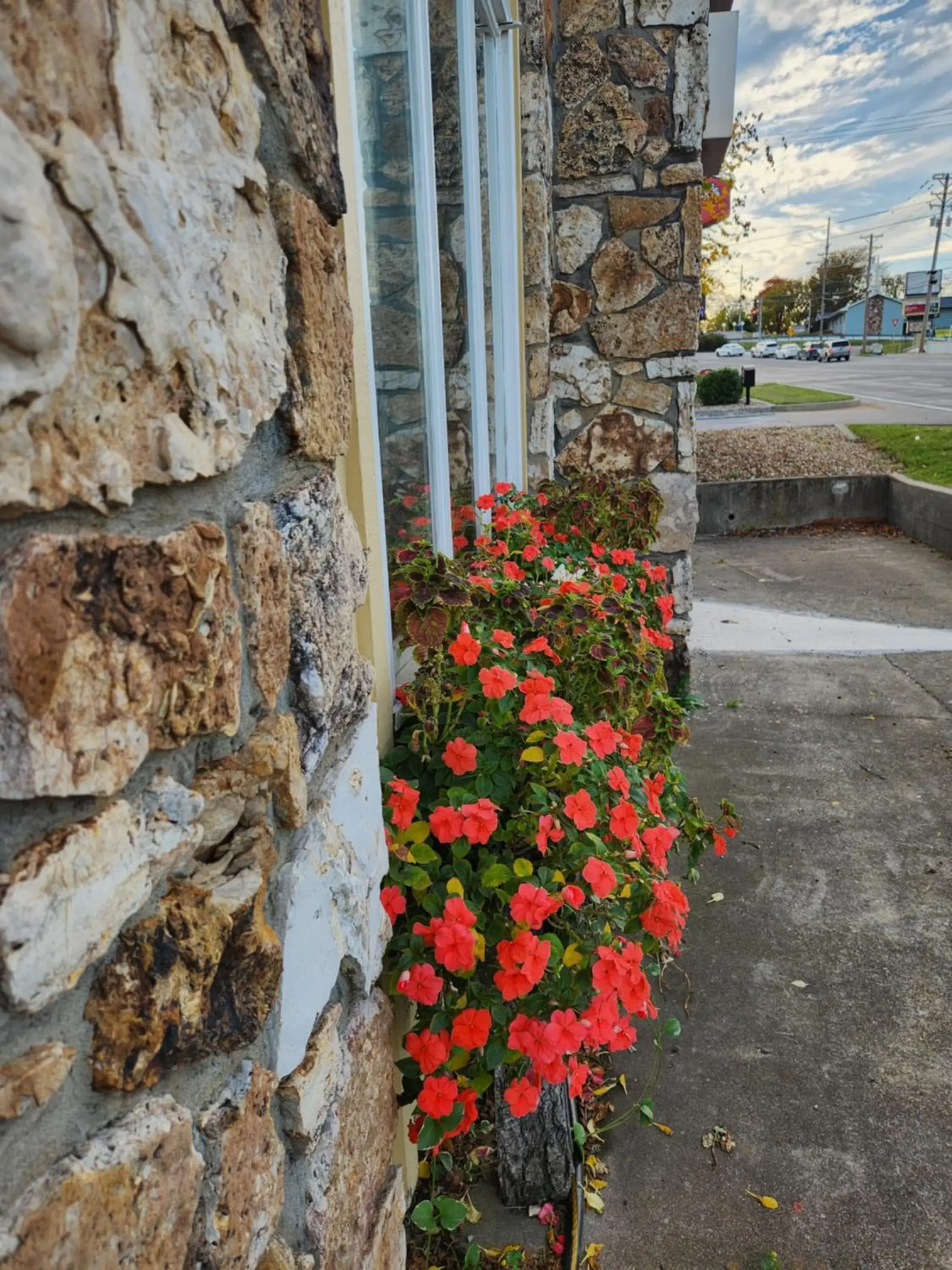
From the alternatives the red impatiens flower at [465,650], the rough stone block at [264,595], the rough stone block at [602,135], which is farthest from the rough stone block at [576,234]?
the rough stone block at [264,595]

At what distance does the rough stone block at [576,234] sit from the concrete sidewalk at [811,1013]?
2.31m

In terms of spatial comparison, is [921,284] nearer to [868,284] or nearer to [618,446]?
[868,284]

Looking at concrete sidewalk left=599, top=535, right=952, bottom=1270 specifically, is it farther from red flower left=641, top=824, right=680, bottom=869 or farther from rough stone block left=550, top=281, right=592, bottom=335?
rough stone block left=550, top=281, right=592, bottom=335

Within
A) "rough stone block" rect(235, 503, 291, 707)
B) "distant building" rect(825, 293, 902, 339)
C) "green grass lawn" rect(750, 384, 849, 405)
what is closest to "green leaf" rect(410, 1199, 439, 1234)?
"rough stone block" rect(235, 503, 291, 707)

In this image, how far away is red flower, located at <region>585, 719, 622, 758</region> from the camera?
1730 millimetres

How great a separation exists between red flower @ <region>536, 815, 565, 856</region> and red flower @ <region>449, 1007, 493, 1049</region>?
0.30 meters

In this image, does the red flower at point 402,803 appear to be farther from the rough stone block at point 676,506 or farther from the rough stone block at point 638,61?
the rough stone block at point 638,61

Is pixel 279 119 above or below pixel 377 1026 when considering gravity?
above

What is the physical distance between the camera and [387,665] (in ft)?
5.36

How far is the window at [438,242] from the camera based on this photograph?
1776 mm

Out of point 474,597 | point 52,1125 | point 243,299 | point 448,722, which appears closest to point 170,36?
point 243,299

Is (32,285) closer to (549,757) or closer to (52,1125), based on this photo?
(52,1125)

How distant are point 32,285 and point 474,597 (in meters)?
1.56

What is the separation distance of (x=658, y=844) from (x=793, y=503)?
828cm
